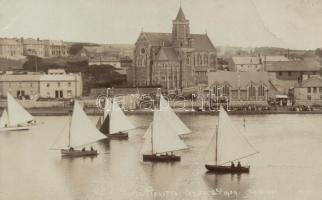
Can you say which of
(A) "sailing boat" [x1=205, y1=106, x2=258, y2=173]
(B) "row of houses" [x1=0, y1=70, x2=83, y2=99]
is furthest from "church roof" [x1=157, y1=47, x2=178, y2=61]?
(A) "sailing boat" [x1=205, y1=106, x2=258, y2=173]

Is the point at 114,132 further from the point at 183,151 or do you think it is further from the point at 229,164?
the point at 229,164

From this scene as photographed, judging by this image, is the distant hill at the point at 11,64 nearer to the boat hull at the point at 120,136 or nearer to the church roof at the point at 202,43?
the church roof at the point at 202,43

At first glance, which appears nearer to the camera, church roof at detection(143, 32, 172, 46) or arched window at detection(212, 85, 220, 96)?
arched window at detection(212, 85, 220, 96)

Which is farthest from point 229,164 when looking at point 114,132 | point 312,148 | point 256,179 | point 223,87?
point 223,87

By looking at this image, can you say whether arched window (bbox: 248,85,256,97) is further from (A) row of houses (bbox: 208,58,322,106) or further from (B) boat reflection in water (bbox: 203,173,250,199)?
(B) boat reflection in water (bbox: 203,173,250,199)

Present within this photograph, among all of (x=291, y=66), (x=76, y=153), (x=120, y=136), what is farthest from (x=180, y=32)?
(x=76, y=153)
